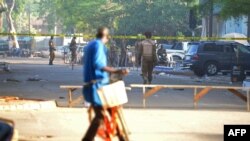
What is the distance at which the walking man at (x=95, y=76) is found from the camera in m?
8.45

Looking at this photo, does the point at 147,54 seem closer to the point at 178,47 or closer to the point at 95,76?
the point at 95,76

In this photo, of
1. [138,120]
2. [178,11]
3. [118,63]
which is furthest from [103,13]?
[138,120]

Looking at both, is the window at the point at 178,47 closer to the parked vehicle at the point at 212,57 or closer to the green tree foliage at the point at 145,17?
the parked vehicle at the point at 212,57

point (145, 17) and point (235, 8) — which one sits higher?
point (145, 17)

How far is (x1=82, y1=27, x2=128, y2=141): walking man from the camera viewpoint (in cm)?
845

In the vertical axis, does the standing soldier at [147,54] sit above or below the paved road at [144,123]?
above

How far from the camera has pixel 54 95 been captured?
18.6 meters

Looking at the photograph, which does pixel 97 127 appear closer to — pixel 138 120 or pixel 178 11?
pixel 138 120

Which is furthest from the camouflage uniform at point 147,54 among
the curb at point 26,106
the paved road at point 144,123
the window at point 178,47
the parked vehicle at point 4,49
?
the parked vehicle at point 4,49

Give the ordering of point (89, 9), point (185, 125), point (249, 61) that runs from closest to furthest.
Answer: point (185, 125)
point (249, 61)
point (89, 9)

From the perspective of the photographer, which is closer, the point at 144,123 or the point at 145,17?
the point at 144,123

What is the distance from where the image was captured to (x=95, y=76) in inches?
340

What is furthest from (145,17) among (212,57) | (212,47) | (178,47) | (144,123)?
(144,123)

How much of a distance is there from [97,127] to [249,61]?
22.9m
